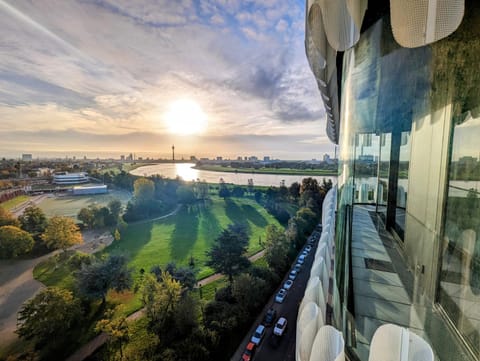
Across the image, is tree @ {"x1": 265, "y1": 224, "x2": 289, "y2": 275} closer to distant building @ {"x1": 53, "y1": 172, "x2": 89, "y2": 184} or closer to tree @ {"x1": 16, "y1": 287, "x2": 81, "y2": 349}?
tree @ {"x1": 16, "y1": 287, "x2": 81, "y2": 349}

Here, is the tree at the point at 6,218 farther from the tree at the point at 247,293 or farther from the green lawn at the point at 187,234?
the tree at the point at 247,293

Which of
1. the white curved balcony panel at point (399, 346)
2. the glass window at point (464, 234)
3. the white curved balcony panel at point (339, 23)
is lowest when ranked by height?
the white curved balcony panel at point (399, 346)

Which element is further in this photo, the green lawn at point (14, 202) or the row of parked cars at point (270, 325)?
the green lawn at point (14, 202)

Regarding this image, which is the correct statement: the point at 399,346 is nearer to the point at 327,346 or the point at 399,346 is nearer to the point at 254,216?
the point at 327,346

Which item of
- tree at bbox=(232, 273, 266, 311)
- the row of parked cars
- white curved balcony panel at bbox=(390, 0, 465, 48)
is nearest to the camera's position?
white curved balcony panel at bbox=(390, 0, 465, 48)

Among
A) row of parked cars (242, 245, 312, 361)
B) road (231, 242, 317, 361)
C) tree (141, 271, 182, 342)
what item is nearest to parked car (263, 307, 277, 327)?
row of parked cars (242, 245, 312, 361)

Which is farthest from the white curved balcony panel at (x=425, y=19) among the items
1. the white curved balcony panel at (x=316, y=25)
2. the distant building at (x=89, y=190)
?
the distant building at (x=89, y=190)

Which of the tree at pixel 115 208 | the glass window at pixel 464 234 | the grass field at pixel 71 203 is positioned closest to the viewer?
the glass window at pixel 464 234

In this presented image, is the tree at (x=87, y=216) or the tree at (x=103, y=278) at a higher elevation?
the tree at (x=87, y=216)
